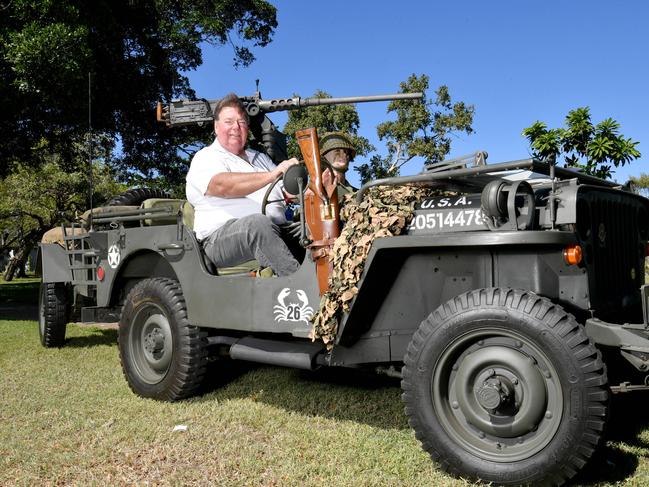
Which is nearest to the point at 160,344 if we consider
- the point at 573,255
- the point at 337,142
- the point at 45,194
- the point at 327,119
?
the point at 337,142

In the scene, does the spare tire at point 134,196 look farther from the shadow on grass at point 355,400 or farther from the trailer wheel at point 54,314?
the shadow on grass at point 355,400

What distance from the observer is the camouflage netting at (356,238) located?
136 inches

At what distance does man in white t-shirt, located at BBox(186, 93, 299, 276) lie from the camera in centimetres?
421

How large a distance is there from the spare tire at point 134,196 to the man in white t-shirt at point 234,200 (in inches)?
83.6

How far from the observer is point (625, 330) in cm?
291

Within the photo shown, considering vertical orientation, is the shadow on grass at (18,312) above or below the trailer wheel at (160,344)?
below

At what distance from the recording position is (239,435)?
4.01 m

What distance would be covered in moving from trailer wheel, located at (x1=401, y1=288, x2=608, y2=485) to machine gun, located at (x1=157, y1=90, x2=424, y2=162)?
10.6ft

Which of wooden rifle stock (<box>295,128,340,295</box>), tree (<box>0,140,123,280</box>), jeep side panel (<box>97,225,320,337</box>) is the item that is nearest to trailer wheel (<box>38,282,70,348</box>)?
jeep side panel (<box>97,225,320,337</box>)

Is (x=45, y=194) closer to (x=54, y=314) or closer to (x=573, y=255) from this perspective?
(x=54, y=314)

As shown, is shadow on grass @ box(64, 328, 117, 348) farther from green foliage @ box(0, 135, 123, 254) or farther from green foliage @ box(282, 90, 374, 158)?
green foliage @ box(0, 135, 123, 254)

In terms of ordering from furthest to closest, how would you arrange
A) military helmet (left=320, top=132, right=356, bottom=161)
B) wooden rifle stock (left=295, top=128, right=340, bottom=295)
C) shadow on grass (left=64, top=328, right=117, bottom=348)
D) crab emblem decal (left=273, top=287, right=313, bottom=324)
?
shadow on grass (left=64, top=328, right=117, bottom=348) → military helmet (left=320, top=132, right=356, bottom=161) → crab emblem decal (left=273, top=287, right=313, bottom=324) → wooden rifle stock (left=295, top=128, right=340, bottom=295)

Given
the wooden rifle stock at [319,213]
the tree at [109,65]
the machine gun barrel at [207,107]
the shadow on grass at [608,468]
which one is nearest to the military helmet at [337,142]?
the machine gun barrel at [207,107]

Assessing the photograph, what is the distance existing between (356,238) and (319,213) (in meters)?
0.38
